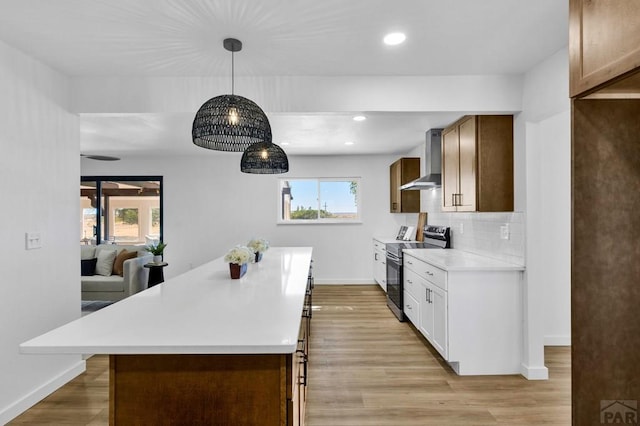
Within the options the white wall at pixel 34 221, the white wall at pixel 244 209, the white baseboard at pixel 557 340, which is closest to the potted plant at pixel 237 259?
the white wall at pixel 34 221

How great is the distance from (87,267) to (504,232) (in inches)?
212

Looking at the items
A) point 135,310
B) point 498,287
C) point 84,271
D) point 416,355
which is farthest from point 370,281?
point 135,310

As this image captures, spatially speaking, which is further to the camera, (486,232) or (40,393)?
(486,232)

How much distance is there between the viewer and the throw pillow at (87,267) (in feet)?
16.0

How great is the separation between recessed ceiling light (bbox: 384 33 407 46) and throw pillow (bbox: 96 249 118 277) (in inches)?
186

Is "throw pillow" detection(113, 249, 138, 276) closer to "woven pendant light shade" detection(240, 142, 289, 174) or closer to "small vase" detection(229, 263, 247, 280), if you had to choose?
"woven pendant light shade" detection(240, 142, 289, 174)

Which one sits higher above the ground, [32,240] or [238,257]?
[32,240]

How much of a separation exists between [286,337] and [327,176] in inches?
204

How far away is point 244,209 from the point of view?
251 inches

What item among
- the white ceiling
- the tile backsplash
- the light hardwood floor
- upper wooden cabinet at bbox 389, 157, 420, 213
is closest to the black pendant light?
the white ceiling

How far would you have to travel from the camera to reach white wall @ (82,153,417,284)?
6.35 metres

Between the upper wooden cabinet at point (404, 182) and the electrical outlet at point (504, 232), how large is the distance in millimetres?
2356

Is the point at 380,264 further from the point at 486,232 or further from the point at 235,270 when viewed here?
the point at 235,270

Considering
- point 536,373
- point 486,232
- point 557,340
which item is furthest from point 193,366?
point 557,340
